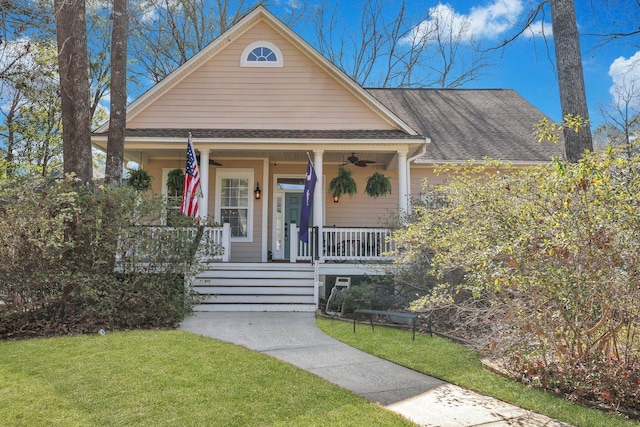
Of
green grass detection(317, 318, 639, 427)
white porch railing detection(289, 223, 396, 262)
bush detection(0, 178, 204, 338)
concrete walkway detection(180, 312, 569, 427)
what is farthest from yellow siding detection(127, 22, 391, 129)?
green grass detection(317, 318, 639, 427)

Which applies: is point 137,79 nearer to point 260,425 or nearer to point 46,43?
point 46,43

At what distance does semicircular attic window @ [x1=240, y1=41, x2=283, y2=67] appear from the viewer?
1144cm

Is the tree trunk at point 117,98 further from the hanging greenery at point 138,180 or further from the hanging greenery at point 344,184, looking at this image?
the hanging greenery at point 344,184

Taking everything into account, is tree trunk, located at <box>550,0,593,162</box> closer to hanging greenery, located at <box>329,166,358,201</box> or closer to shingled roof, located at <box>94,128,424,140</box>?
shingled roof, located at <box>94,128,424,140</box>

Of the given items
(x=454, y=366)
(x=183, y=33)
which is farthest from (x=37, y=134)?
(x=454, y=366)

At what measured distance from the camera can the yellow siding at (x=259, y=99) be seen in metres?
11.1

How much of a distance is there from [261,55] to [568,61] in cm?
769

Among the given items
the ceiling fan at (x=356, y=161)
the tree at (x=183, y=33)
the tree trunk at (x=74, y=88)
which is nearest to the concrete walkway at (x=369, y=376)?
the tree trunk at (x=74, y=88)

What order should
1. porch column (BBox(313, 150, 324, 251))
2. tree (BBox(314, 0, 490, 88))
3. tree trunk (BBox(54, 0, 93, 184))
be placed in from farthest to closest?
tree (BBox(314, 0, 490, 88)) < porch column (BBox(313, 150, 324, 251)) < tree trunk (BBox(54, 0, 93, 184))

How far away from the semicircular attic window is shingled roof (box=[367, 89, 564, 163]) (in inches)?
163

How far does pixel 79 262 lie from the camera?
657 centimetres

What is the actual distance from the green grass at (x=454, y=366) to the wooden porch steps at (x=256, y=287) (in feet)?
4.94

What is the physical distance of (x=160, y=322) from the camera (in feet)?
22.2

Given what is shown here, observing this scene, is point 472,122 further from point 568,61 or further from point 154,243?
point 154,243
